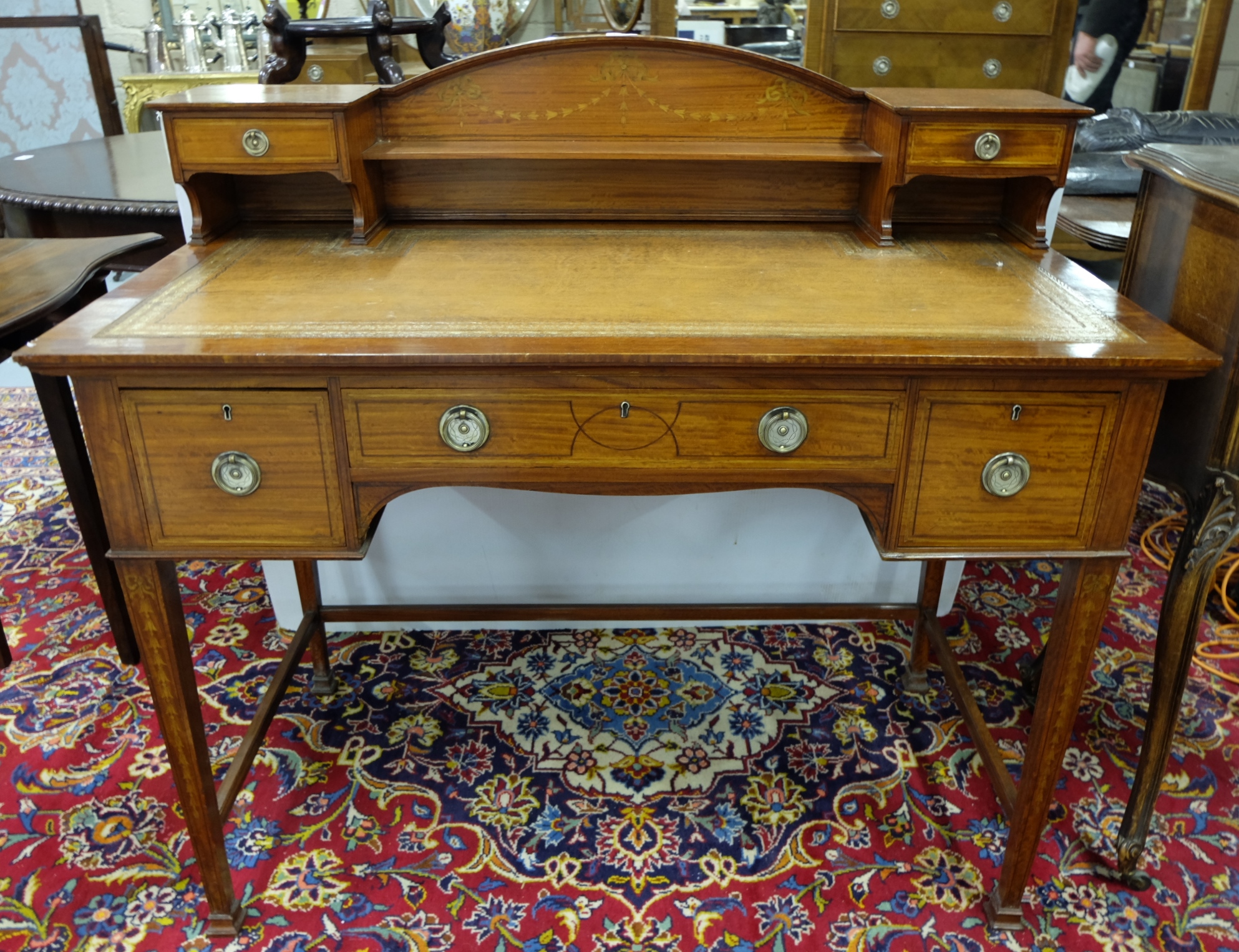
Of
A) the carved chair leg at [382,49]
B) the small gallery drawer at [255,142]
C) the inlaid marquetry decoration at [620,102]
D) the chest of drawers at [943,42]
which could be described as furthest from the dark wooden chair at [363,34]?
the chest of drawers at [943,42]

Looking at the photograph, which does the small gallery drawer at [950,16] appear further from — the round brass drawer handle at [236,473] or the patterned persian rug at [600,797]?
the round brass drawer handle at [236,473]

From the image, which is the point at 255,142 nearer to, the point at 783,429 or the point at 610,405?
the point at 610,405

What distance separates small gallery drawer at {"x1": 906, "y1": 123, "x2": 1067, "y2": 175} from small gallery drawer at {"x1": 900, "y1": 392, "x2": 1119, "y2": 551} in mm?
552

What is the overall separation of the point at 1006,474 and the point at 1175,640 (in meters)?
0.54

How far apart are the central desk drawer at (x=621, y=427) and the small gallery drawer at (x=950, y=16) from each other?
2.87m

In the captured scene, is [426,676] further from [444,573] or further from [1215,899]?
[1215,899]

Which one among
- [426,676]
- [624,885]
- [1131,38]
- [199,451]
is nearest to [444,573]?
[426,676]

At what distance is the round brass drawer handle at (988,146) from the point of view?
1.60 meters

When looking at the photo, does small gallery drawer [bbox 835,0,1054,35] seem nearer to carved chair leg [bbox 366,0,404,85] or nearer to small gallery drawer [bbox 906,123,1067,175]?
carved chair leg [bbox 366,0,404,85]

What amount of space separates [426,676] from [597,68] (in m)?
1.37

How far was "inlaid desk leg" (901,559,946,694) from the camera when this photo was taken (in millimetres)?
2150

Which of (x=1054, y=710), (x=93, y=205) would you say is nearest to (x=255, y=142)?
(x=93, y=205)

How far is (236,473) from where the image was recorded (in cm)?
129

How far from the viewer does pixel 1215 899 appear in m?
1.69
